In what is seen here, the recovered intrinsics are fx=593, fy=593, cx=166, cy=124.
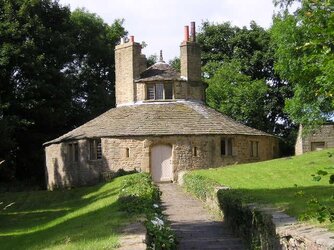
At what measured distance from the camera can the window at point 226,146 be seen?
41906 mm

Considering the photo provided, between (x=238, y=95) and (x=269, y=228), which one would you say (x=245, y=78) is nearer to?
(x=238, y=95)

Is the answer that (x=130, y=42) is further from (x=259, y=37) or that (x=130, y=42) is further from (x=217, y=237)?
(x=217, y=237)

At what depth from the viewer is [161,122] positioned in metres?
41.2

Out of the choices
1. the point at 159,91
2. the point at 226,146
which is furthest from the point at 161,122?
the point at 226,146

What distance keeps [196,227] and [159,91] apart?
2667 cm

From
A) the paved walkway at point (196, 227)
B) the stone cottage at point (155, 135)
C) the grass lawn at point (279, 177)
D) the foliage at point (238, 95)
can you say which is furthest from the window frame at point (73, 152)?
the foliage at point (238, 95)

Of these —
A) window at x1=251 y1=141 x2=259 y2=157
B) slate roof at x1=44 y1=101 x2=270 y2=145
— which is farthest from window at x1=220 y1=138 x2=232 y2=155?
window at x1=251 y1=141 x2=259 y2=157

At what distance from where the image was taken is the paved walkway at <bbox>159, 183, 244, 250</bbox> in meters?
15.9

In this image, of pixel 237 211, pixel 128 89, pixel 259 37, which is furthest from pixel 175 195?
pixel 259 37

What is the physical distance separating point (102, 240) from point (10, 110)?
135ft

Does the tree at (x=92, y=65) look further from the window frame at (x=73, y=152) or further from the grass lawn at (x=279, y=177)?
the grass lawn at (x=279, y=177)

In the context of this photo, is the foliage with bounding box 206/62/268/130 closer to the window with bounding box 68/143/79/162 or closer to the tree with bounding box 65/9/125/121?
the tree with bounding box 65/9/125/121

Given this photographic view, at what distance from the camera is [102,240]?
1016cm

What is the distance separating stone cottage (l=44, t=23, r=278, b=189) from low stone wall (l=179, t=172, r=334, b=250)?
67.2ft
